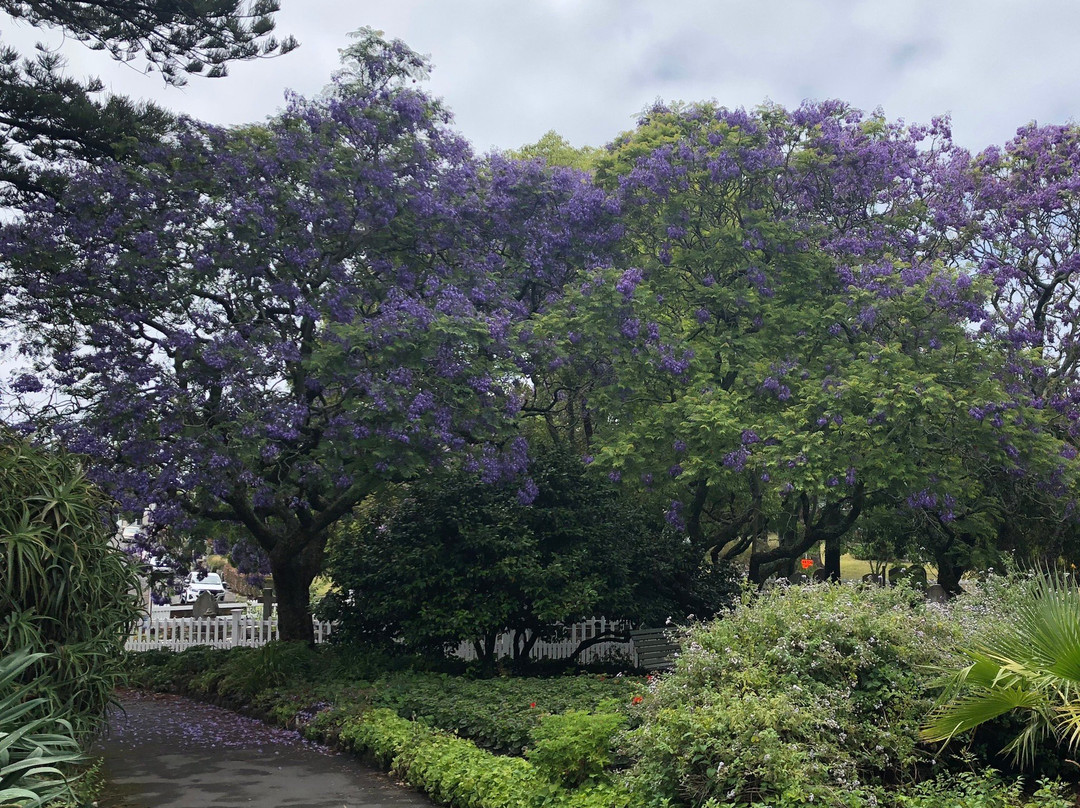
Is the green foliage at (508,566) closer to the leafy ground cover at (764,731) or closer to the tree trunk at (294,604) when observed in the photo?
the tree trunk at (294,604)

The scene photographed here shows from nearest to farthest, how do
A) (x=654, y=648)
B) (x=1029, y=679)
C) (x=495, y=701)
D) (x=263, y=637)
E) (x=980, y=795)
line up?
(x=980, y=795)
(x=1029, y=679)
(x=495, y=701)
(x=654, y=648)
(x=263, y=637)

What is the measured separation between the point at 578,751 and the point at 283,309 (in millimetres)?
8682

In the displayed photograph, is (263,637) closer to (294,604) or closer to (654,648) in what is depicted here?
(294,604)

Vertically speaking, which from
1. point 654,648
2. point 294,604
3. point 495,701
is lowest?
point 495,701

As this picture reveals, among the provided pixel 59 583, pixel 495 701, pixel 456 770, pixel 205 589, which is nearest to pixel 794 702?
pixel 456 770

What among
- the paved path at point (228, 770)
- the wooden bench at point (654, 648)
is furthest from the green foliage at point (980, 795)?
the wooden bench at point (654, 648)

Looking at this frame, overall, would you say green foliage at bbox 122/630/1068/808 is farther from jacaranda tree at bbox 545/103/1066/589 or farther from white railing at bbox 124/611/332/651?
white railing at bbox 124/611/332/651

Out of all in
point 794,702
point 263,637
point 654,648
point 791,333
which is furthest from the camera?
point 263,637

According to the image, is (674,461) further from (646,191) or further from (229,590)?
(229,590)

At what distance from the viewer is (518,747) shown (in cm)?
920

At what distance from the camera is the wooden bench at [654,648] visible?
12.1m

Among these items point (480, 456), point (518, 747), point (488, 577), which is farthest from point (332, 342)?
point (518, 747)

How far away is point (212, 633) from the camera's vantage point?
1919 cm

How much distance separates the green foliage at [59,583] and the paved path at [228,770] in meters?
1.26
